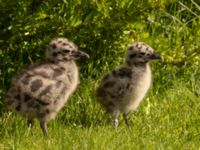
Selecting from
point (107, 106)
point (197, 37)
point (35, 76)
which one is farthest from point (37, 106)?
point (197, 37)

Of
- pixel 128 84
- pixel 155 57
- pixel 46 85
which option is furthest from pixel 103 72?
pixel 46 85

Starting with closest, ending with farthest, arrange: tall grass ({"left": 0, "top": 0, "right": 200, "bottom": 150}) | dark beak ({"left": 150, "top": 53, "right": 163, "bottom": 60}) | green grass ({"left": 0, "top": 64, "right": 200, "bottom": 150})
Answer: green grass ({"left": 0, "top": 64, "right": 200, "bottom": 150}) → tall grass ({"left": 0, "top": 0, "right": 200, "bottom": 150}) → dark beak ({"left": 150, "top": 53, "right": 163, "bottom": 60})

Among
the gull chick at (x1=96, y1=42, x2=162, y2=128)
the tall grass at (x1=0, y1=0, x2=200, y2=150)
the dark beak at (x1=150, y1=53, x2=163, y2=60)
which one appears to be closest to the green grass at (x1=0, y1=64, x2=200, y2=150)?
A: the tall grass at (x1=0, y1=0, x2=200, y2=150)

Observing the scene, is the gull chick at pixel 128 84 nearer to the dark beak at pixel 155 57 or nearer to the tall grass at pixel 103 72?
the dark beak at pixel 155 57

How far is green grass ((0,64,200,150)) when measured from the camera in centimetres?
746

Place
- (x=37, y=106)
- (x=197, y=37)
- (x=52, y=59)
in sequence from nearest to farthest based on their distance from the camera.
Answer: (x=37, y=106), (x=52, y=59), (x=197, y=37)

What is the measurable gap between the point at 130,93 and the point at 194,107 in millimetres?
809

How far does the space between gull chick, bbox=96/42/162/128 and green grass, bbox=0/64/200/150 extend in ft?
0.61

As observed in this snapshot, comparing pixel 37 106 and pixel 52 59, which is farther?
pixel 52 59

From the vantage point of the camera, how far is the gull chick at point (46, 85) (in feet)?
25.2

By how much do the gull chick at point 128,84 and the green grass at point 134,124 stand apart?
0.19 metres

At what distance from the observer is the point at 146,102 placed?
9086 millimetres

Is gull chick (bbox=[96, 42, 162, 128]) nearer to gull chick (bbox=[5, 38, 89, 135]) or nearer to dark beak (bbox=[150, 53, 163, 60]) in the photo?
dark beak (bbox=[150, 53, 163, 60])

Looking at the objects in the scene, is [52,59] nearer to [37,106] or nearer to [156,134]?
[37,106]
